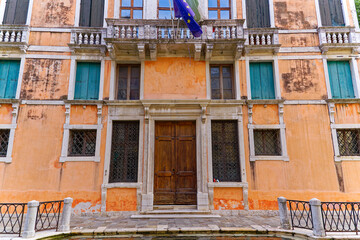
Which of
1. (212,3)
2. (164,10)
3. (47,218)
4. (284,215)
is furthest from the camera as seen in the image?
(212,3)

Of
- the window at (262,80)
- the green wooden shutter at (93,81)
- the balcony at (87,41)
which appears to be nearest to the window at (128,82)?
the green wooden shutter at (93,81)

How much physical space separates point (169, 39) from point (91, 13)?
413cm

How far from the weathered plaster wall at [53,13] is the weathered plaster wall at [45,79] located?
1783 millimetres

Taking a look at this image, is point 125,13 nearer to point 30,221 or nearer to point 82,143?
point 82,143

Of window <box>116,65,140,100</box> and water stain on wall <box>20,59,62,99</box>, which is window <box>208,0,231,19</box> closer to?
window <box>116,65,140,100</box>

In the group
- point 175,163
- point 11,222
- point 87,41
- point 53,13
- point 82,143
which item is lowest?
point 11,222

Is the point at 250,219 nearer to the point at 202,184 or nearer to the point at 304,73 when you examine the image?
the point at 202,184

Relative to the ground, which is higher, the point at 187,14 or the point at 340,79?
the point at 187,14

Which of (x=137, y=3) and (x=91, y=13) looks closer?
(x=91, y=13)

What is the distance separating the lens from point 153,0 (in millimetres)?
10227

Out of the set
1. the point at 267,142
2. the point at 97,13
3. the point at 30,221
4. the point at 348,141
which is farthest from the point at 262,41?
the point at 30,221

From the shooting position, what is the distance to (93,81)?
975 cm

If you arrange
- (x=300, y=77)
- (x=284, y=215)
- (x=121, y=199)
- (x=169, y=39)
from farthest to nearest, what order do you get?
(x=300, y=77)
(x=169, y=39)
(x=121, y=199)
(x=284, y=215)

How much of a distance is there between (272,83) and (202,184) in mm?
5258
